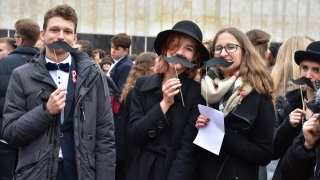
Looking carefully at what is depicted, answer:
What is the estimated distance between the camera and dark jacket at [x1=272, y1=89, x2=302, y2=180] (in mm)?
4543

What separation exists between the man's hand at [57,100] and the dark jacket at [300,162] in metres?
1.80

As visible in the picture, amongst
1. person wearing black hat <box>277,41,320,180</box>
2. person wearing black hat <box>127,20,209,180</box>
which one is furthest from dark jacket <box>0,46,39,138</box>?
person wearing black hat <box>277,41,320,180</box>

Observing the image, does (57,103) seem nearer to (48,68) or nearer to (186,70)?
(48,68)

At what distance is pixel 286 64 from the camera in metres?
5.39

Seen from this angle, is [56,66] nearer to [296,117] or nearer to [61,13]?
[61,13]

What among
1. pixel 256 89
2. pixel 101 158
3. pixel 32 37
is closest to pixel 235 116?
pixel 256 89

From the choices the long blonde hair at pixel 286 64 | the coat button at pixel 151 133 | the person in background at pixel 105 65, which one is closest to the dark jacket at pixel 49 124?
the coat button at pixel 151 133

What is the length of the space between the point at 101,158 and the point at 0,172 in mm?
3213

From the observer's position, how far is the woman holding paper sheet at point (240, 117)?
397 centimetres

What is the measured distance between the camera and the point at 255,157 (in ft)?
13.1

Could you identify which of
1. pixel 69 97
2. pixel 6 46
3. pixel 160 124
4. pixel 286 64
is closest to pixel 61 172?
pixel 69 97

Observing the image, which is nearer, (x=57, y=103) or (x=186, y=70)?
(x=57, y=103)

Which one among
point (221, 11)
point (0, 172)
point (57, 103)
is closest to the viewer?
point (57, 103)

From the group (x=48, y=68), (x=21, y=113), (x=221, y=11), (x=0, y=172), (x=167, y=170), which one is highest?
(x=221, y=11)
